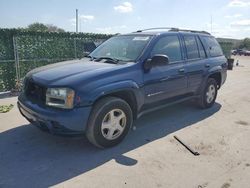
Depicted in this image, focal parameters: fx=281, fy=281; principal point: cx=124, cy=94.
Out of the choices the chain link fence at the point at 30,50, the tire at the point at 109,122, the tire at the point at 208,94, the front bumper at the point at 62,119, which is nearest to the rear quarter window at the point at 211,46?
the tire at the point at 208,94

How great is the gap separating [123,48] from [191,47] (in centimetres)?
169

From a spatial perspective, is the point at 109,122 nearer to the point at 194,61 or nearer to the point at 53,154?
the point at 53,154

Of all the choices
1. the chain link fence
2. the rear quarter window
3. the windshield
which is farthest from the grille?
the chain link fence

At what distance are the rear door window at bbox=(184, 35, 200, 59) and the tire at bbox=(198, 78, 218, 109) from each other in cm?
87

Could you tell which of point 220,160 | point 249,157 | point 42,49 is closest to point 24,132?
point 220,160

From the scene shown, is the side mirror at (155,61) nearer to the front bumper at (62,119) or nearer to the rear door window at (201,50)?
the front bumper at (62,119)

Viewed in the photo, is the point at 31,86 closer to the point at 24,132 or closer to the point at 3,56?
the point at 24,132

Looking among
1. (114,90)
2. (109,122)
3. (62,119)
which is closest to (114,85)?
(114,90)

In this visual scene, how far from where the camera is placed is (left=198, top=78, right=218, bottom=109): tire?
6.64m

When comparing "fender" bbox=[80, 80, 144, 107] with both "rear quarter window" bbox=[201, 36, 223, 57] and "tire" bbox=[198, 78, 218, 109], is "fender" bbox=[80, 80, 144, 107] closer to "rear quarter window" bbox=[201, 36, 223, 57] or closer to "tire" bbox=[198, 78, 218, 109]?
"tire" bbox=[198, 78, 218, 109]

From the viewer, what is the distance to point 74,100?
389 centimetres

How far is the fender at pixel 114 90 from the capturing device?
398 centimetres

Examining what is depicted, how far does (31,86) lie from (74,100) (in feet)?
3.40

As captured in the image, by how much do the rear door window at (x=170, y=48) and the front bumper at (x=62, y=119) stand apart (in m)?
1.84
